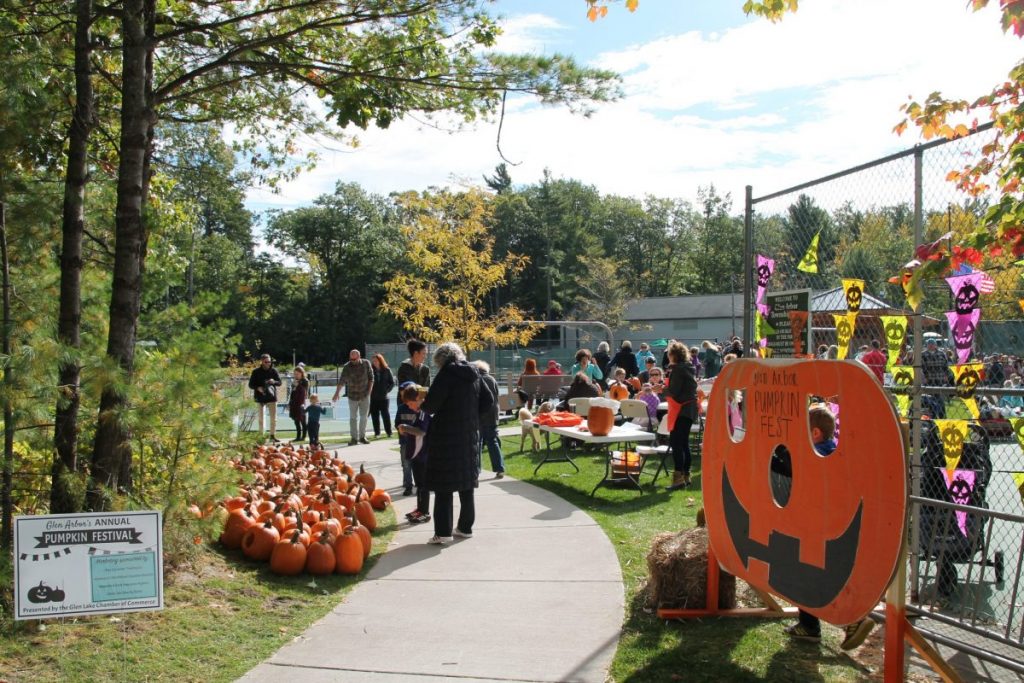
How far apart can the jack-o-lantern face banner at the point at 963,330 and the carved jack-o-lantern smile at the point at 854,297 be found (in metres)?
0.50

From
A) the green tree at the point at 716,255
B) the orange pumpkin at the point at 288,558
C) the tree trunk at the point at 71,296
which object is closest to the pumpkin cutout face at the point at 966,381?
the orange pumpkin at the point at 288,558

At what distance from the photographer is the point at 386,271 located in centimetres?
7300

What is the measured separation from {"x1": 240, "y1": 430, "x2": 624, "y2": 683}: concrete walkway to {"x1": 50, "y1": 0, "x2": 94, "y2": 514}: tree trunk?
184 centimetres

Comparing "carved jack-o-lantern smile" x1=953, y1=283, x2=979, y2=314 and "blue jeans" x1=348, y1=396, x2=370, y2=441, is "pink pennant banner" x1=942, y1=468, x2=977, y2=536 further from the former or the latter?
"blue jeans" x1=348, y1=396, x2=370, y2=441

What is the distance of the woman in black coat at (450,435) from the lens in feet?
25.8

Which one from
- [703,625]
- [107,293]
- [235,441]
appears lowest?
[703,625]

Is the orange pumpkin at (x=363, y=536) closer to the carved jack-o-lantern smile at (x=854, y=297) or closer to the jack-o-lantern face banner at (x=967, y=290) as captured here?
the carved jack-o-lantern smile at (x=854, y=297)

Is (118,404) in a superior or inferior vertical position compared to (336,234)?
inferior

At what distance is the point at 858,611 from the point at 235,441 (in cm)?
447

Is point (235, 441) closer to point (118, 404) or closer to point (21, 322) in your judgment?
point (118, 404)

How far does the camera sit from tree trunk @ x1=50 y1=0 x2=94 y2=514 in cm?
551

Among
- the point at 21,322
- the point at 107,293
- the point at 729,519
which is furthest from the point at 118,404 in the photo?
the point at 729,519

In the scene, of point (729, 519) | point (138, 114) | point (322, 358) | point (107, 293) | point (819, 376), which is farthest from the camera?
point (322, 358)

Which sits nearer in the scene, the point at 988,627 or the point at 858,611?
the point at 858,611
